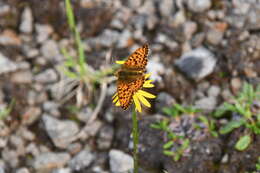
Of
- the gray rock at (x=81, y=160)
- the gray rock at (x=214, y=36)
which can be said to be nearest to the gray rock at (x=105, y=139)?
the gray rock at (x=81, y=160)

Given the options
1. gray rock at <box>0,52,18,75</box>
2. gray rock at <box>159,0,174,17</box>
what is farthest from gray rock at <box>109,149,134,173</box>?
gray rock at <box>159,0,174,17</box>

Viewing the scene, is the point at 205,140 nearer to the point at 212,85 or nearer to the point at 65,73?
the point at 212,85

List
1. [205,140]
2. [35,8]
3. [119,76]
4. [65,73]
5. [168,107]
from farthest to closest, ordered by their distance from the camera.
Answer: [35,8], [65,73], [168,107], [205,140], [119,76]

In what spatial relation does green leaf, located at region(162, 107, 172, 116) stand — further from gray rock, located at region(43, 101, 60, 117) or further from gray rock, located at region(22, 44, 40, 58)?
gray rock, located at region(22, 44, 40, 58)

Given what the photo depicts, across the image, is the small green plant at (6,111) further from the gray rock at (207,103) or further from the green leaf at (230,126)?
the green leaf at (230,126)

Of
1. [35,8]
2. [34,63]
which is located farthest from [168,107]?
[35,8]

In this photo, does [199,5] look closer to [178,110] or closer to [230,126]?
[178,110]
